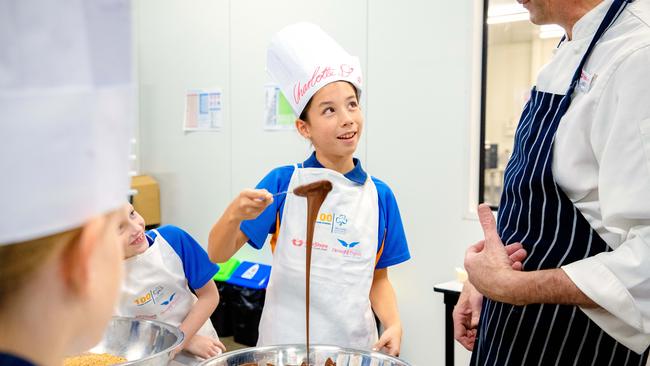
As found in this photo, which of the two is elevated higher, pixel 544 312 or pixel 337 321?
pixel 544 312

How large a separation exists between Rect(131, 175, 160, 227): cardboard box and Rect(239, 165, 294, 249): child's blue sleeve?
109 inches

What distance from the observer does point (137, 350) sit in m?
1.33

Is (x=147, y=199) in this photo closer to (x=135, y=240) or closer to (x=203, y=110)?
(x=203, y=110)

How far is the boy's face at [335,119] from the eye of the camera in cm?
183

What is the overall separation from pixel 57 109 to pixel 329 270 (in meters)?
1.46

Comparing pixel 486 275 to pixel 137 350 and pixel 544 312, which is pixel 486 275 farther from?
pixel 137 350

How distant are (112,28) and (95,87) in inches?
2.1

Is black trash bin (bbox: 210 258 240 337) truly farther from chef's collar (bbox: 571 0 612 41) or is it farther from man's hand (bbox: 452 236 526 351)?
chef's collar (bbox: 571 0 612 41)

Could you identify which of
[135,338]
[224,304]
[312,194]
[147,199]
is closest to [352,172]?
[312,194]

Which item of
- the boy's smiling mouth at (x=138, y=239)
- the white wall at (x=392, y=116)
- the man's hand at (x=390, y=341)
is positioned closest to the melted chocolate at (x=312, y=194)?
the man's hand at (x=390, y=341)

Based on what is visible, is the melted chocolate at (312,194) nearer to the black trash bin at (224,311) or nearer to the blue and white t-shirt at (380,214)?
the blue and white t-shirt at (380,214)

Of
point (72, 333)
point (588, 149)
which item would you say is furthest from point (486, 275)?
point (72, 333)

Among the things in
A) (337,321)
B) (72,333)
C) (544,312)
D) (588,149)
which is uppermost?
(588,149)

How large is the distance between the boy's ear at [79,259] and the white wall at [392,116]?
8.78ft
